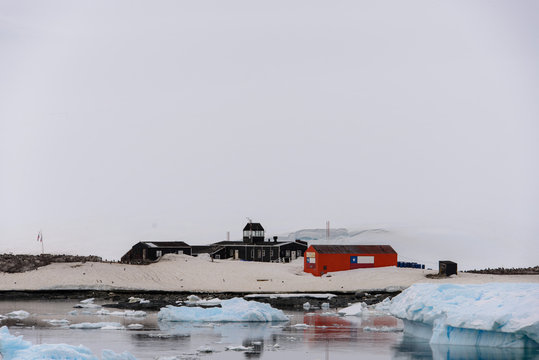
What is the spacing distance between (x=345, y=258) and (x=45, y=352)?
4541 centimetres

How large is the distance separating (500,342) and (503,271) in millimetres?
36276

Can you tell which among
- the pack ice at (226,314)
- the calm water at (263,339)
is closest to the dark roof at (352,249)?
the calm water at (263,339)

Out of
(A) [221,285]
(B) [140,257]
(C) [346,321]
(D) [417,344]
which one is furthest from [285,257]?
(D) [417,344]

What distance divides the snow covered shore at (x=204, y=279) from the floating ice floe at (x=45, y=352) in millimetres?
32771

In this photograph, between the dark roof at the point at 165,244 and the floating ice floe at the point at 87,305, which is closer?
the floating ice floe at the point at 87,305

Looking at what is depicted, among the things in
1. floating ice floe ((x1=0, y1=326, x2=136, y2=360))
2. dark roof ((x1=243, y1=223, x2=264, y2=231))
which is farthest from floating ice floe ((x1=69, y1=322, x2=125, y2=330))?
dark roof ((x1=243, y1=223, x2=264, y2=231))

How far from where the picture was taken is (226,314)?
124 ft

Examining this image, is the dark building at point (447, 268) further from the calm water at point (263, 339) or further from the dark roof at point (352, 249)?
the calm water at point (263, 339)

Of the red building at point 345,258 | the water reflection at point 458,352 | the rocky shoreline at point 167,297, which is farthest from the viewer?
the red building at point 345,258

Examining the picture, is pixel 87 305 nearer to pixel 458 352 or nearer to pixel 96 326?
pixel 96 326

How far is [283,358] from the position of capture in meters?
26.5

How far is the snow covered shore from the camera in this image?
182 ft

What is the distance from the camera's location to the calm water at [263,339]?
88.9ft

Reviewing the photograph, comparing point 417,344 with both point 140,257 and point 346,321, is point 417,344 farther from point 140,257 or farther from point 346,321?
point 140,257
